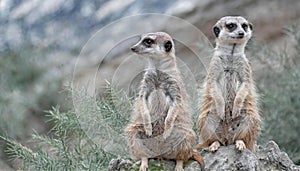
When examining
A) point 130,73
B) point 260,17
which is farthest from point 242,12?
point 130,73

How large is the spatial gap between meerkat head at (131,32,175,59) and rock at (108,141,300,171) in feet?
1.20

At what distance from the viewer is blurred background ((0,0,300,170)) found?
17.3 feet

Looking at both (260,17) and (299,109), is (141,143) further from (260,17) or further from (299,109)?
(260,17)

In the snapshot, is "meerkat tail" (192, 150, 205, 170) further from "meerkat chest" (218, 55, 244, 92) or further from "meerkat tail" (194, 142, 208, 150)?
"meerkat chest" (218, 55, 244, 92)

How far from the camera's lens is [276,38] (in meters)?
7.21

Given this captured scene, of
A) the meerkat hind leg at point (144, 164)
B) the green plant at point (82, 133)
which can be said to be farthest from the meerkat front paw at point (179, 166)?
the green plant at point (82, 133)

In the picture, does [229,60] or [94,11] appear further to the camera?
[94,11]

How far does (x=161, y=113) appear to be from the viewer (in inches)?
98.1

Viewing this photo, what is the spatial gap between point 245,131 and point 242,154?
155mm

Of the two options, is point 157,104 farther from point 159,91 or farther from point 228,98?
point 228,98

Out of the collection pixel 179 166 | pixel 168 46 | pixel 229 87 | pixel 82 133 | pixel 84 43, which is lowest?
pixel 84 43

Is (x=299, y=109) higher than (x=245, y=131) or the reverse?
the reverse

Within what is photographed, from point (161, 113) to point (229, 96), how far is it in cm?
28

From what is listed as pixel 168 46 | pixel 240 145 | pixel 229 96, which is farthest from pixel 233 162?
pixel 168 46
